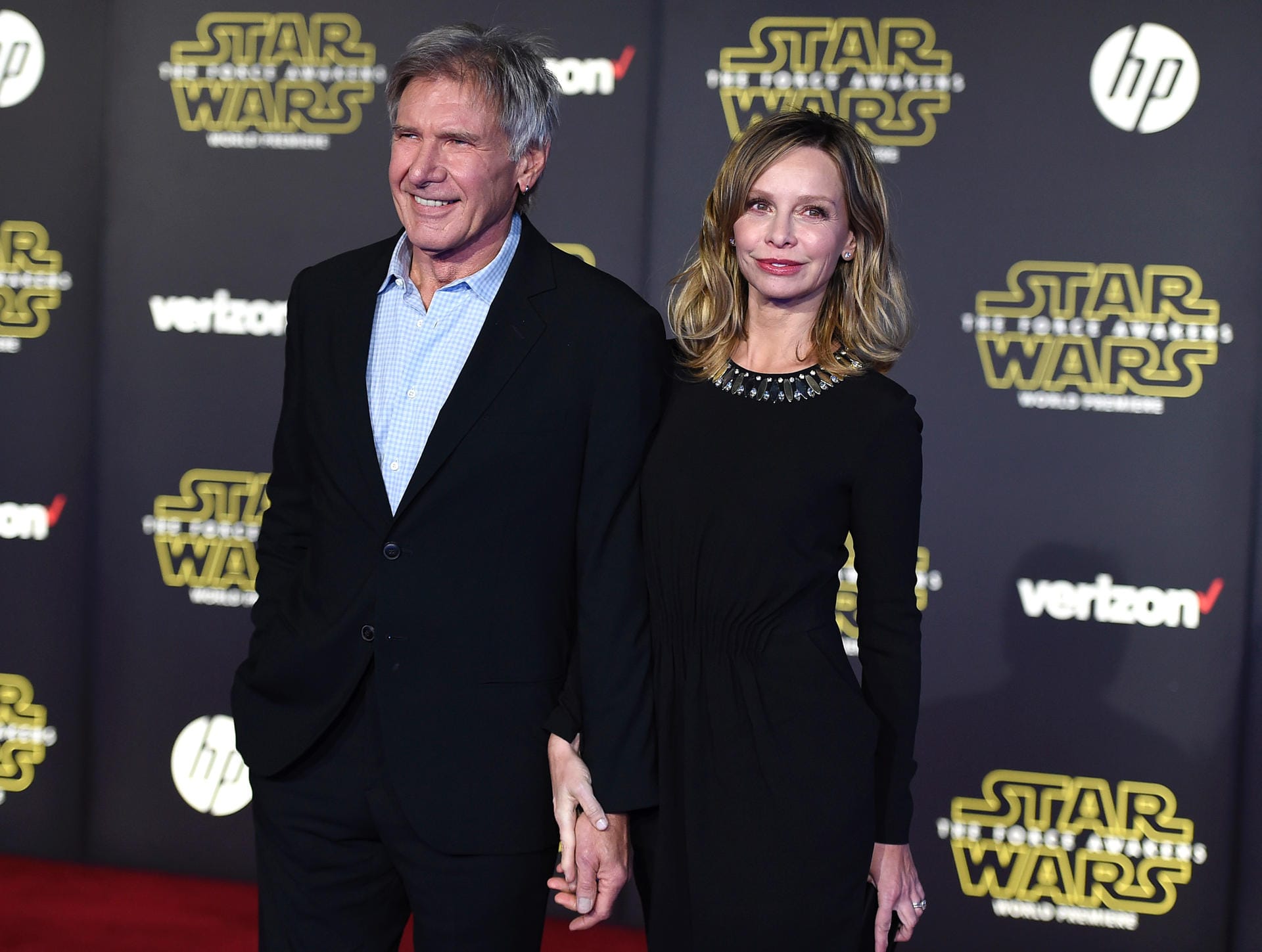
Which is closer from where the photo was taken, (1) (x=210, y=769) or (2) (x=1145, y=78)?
(2) (x=1145, y=78)

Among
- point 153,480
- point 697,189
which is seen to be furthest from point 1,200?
point 697,189

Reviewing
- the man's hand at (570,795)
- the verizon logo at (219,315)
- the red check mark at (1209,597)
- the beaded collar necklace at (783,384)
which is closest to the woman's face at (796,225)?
the beaded collar necklace at (783,384)

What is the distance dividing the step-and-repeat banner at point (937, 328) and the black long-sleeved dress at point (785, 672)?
1545 mm

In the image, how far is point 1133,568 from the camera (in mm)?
2992

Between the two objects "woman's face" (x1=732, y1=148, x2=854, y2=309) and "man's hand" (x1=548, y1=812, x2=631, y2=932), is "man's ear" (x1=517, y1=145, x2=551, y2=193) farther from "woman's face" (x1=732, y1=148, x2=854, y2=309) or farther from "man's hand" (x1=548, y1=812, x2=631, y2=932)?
"man's hand" (x1=548, y1=812, x2=631, y2=932)

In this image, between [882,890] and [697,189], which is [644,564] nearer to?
[882,890]

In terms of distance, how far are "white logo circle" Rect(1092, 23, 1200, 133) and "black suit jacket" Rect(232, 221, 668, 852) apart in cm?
189

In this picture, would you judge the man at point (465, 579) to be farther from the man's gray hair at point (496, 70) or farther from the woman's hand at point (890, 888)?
the woman's hand at point (890, 888)

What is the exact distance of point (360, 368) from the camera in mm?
1635

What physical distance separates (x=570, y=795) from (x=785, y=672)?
32cm

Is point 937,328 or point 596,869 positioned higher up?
point 937,328

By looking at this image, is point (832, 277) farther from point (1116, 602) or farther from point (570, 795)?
point (1116, 602)

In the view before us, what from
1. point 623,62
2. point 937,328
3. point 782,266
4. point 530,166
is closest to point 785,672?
point 782,266

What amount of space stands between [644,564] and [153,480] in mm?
2199
